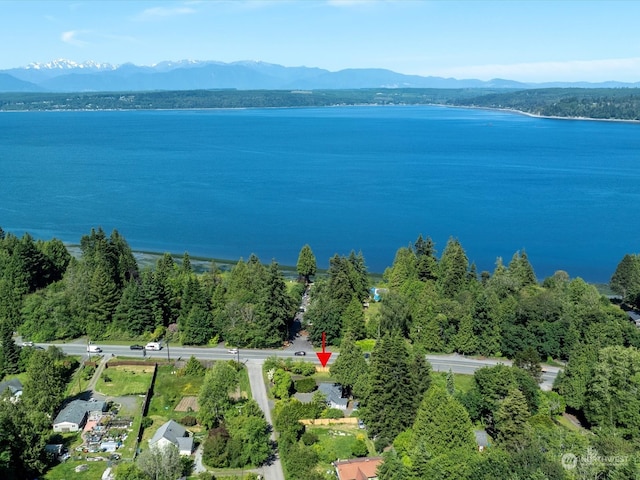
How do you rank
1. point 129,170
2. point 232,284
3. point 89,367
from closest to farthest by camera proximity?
1. point 89,367
2. point 232,284
3. point 129,170

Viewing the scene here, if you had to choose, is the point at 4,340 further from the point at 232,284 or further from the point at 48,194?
the point at 48,194

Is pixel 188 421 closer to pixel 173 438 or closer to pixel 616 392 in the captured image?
pixel 173 438

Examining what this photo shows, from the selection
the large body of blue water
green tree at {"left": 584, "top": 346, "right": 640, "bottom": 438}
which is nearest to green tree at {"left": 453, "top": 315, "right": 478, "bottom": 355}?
green tree at {"left": 584, "top": 346, "right": 640, "bottom": 438}

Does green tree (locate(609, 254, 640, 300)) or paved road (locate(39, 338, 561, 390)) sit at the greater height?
green tree (locate(609, 254, 640, 300))

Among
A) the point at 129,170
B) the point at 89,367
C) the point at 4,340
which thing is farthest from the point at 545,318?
the point at 129,170

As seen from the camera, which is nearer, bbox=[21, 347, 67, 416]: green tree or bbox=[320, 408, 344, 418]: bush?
bbox=[21, 347, 67, 416]: green tree

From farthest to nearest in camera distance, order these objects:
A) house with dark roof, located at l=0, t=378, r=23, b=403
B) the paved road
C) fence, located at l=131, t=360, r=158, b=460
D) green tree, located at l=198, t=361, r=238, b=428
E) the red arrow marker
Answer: the red arrow marker < the paved road < house with dark roof, located at l=0, t=378, r=23, b=403 < green tree, located at l=198, t=361, r=238, b=428 < fence, located at l=131, t=360, r=158, b=460

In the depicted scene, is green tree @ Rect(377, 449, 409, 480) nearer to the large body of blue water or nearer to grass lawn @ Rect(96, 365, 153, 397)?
grass lawn @ Rect(96, 365, 153, 397)

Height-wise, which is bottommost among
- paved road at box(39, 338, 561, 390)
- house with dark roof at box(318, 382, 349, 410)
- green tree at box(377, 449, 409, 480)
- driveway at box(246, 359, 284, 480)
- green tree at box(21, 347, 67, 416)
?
paved road at box(39, 338, 561, 390)
